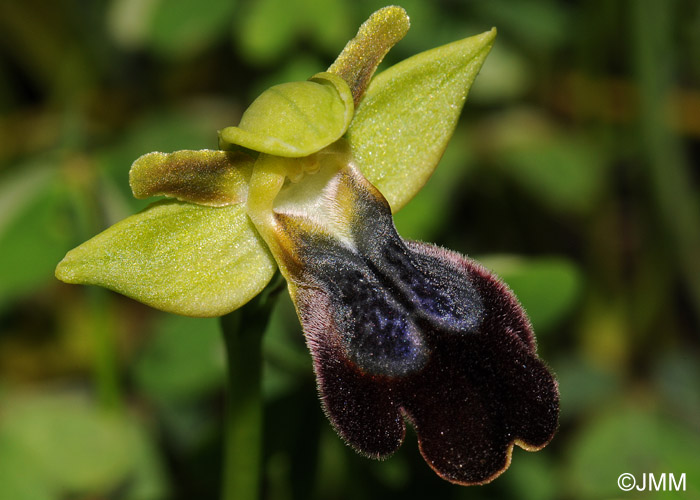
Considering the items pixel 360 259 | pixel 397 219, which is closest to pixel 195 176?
pixel 360 259

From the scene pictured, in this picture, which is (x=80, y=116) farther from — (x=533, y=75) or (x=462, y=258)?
(x=462, y=258)

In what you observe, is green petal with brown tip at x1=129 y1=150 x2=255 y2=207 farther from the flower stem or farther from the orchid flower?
the flower stem

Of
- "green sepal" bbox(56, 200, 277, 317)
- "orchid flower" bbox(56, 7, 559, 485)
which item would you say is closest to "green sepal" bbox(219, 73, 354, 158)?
"orchid flower" bbox(56, 7, 559, 485)

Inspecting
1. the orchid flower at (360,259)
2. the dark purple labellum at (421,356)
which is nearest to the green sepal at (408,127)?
the orchid flower at (360,259)

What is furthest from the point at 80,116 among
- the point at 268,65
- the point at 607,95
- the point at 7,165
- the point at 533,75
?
the point at 607,95

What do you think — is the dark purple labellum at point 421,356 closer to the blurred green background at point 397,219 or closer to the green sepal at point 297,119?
the green sepal at point 297,119
